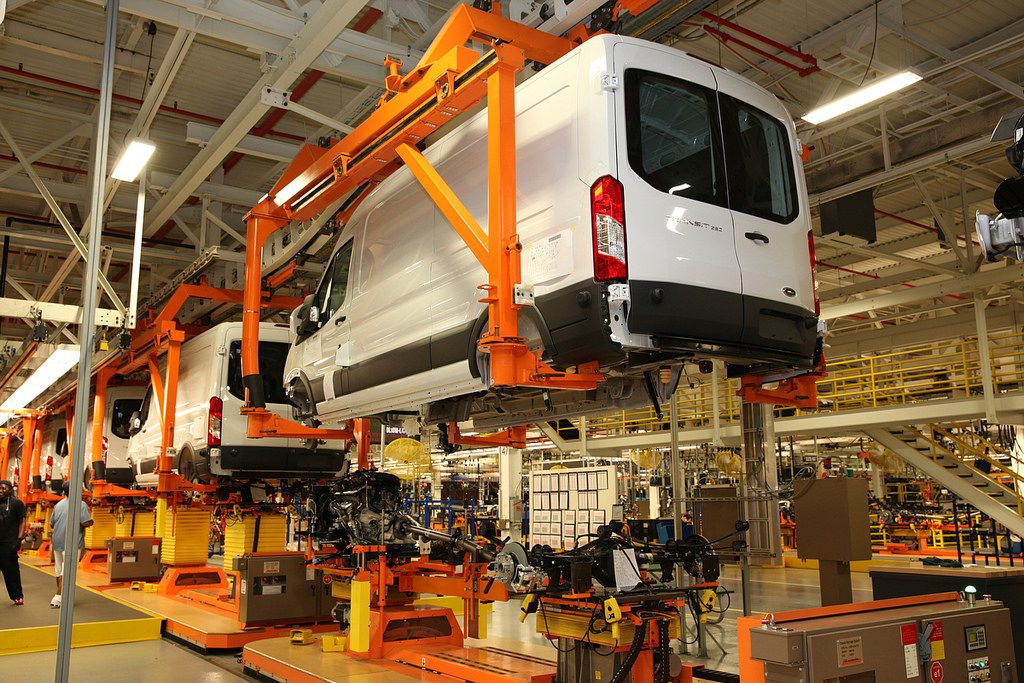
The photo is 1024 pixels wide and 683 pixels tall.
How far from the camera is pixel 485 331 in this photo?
452 centimetres

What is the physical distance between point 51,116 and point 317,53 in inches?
190

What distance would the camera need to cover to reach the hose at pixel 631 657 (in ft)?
15.4

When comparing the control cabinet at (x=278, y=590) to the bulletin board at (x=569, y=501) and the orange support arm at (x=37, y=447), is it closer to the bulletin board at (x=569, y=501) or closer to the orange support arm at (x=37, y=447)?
the bulletin board at (x=569, y=501)

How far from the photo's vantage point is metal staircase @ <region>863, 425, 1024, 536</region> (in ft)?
39.8

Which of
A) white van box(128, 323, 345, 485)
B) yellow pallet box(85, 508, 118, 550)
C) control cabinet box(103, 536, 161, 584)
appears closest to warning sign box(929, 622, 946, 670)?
white van box(128, 323, 345, 485)

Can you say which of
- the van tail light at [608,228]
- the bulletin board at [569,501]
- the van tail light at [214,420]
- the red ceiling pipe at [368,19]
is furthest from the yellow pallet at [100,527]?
the van tail light at [608,228]

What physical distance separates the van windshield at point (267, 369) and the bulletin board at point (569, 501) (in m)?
5.47

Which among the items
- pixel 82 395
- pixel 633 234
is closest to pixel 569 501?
pixel 82 395

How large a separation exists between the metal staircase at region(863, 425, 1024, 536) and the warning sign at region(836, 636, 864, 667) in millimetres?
10085

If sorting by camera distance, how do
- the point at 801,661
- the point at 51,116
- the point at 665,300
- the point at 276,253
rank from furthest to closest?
the point at 51,116 → the point at 276,253 → the point at 665,300 → the point at 801,661

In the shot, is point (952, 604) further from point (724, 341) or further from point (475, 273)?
point (475, 273)

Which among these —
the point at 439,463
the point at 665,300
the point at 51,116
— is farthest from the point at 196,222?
the point at 439,463

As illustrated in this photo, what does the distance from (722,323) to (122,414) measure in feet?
44.9

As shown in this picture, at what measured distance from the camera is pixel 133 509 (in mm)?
15109
